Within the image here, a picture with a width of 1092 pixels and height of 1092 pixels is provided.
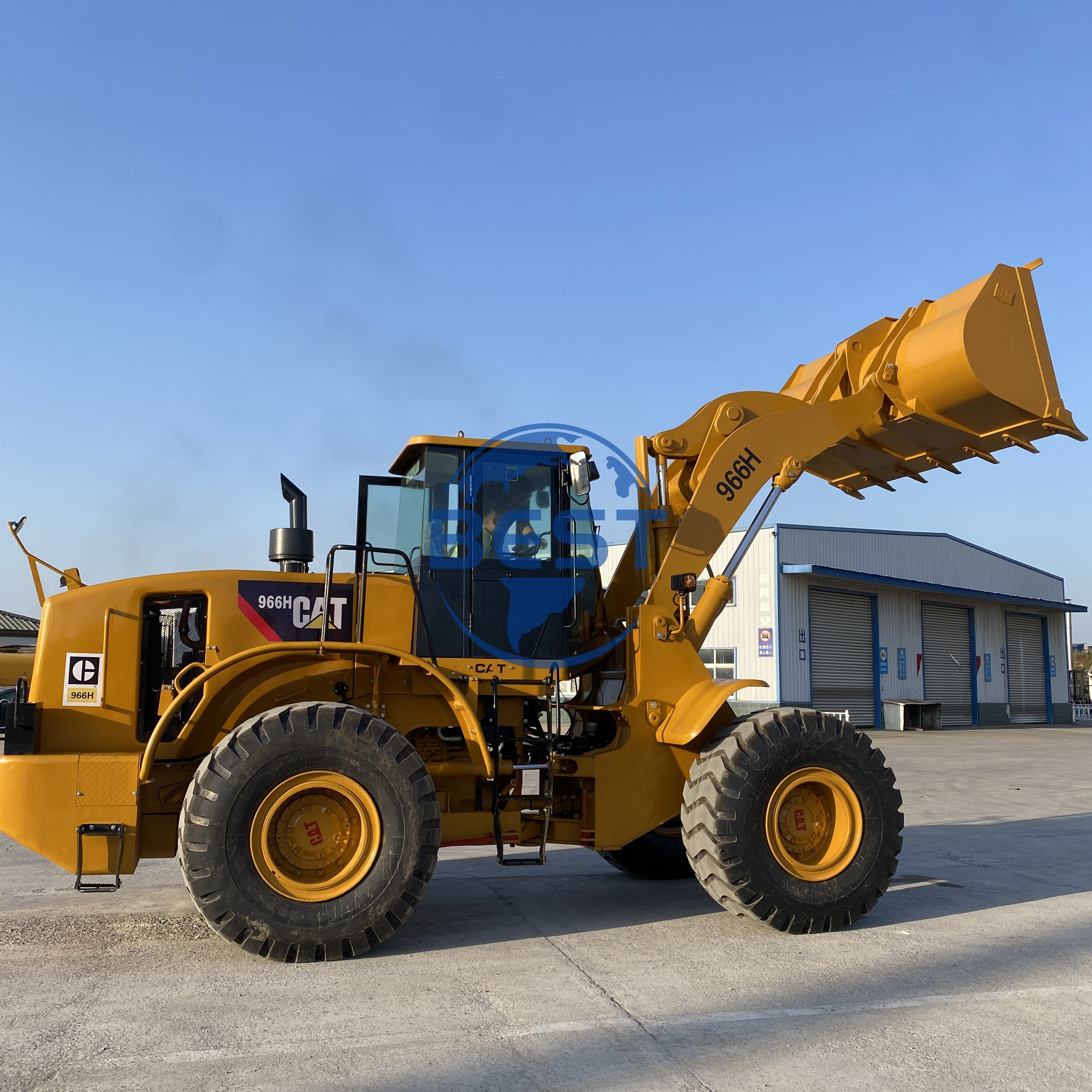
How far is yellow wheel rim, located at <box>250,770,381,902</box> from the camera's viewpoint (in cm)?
546

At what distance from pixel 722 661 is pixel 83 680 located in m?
27.3

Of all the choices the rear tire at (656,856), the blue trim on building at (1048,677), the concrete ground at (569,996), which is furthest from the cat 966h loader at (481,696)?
the blue trim on building at (1048,677)

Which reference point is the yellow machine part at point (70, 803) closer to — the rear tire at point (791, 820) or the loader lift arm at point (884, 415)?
the rear tire at point (791, 820)

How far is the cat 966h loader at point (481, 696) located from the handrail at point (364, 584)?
0.06 ft

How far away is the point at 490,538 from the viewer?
657 cm

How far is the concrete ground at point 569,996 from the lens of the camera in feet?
12.7

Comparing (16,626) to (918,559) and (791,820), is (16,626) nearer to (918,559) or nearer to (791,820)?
(918,559)

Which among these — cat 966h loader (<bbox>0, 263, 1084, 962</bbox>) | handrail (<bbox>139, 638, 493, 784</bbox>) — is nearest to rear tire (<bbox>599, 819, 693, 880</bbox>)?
cat 966h loader (<bbox>0, 263, 1084, 962</bbox>)

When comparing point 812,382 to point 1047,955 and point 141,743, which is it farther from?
point 141,743

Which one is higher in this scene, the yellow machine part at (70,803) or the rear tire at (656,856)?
the yellow machine part at (70,803)

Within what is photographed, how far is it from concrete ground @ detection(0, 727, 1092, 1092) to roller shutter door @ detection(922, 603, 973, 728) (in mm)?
28848

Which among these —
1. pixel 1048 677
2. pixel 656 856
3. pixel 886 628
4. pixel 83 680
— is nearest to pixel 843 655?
pixel 886 628

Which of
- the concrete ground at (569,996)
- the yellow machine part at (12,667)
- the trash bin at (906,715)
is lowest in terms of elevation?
the trash bin at (906,715)

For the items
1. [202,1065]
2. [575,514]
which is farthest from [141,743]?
[575,514]
